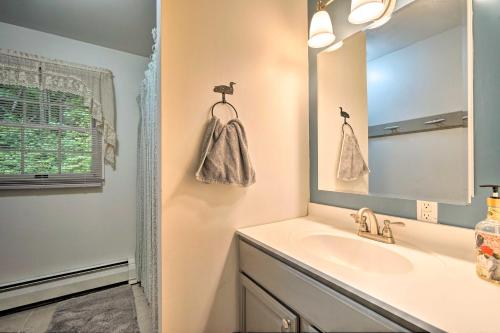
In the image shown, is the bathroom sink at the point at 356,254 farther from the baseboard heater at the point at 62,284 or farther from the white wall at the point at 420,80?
the baseboard heater at the point at 62,284

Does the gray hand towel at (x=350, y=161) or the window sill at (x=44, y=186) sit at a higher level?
the gray hand towel at (x=350, y=161)

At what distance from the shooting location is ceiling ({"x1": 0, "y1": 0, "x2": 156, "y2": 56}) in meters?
1.58

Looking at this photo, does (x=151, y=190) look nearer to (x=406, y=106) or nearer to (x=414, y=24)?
(x=406, y=106)

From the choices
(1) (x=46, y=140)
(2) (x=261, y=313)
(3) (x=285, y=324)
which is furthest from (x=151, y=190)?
(1) (x=46, y=140)

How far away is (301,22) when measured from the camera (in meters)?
1.39

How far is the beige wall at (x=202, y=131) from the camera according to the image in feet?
3.16

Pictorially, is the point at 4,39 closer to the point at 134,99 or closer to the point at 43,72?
the point at 43,72

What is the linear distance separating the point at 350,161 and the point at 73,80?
7.92 ft

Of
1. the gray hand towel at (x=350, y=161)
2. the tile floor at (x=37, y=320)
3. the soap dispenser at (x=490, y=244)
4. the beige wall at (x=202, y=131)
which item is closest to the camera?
the soap dispenser at (x=490, y=244)

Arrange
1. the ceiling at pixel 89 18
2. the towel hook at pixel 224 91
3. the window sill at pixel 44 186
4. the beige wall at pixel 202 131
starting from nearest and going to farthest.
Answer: the beige wall at pixel 202 131 → the towel hook at pixel 224 91 → the ceiling at pixel 89 18 → the window sill at pixel 44 186

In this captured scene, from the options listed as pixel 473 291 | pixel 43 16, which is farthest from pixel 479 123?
pixel 43 16

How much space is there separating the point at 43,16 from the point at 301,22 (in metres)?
1.99

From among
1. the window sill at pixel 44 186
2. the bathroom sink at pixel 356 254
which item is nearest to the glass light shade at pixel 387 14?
the bathroom sink at pixel 356 254

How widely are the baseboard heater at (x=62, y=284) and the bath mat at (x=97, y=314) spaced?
0.11m
